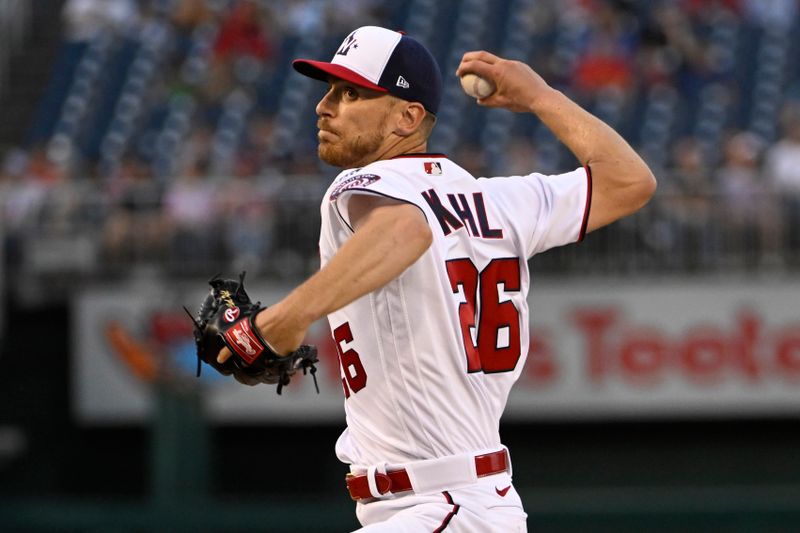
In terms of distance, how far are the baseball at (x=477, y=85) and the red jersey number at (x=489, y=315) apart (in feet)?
1.77

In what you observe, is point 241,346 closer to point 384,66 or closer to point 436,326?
point 436,326

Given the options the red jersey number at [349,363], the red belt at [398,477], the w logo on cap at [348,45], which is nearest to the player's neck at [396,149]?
the w logo on cap at [348,45]

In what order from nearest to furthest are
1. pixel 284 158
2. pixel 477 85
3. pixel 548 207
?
pixel 548 207
pixel 477 85
pixel 284 158

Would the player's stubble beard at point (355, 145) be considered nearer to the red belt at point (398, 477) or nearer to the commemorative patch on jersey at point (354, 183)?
the commemorative patch on jersey at point (354, 183)

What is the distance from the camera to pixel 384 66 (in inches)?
147

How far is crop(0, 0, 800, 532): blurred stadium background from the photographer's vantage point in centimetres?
1080

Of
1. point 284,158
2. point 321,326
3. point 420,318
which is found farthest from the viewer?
point 284,158

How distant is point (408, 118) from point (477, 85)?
377mm

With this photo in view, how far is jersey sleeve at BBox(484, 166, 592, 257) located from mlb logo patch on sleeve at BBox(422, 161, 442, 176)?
230 mm

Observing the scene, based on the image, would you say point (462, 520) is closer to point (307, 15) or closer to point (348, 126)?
point (348, 126)

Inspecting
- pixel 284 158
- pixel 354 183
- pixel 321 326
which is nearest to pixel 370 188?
pixel 354 183

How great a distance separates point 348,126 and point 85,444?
8.73 meters

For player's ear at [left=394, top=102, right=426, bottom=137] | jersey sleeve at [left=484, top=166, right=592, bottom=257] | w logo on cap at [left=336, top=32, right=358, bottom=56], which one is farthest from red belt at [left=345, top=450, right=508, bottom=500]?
w logo on cap at [left=336, top=32, right=358, bottom=56]

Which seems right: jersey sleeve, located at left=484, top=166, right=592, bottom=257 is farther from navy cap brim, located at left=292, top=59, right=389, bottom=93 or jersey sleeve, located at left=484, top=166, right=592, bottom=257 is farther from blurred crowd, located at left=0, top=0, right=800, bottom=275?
blurred crowd, located at left=0, top=0, right=800, bottom=275
